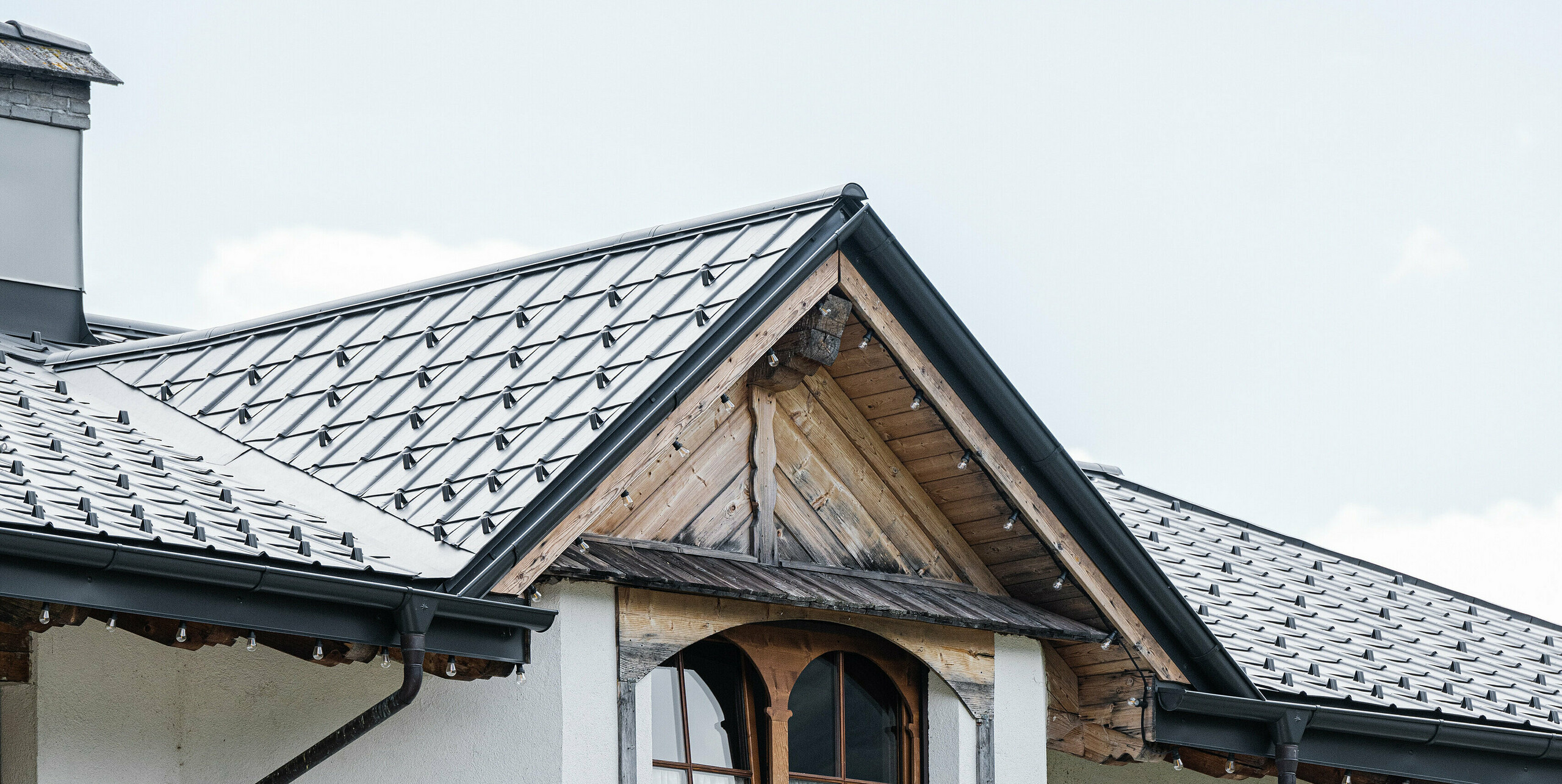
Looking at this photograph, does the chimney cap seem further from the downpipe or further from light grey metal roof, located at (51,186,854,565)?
the downpipe

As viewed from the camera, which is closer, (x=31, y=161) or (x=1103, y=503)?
(x=1103, y=503)

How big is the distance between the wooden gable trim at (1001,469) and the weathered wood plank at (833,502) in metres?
0.57

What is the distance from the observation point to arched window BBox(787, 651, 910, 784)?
7.79 meters

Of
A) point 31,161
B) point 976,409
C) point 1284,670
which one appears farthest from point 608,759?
point 31,161

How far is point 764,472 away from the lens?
25.5ft

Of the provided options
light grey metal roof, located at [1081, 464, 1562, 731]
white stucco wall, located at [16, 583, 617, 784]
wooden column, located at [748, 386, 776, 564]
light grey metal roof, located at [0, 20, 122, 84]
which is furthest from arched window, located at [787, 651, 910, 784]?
light grey metal roof, located at [0, 20, 122, 84]

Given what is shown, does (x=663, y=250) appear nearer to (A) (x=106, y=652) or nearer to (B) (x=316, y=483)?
(B) (x=316, y=483)

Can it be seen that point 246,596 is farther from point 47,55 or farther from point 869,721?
point 47,55

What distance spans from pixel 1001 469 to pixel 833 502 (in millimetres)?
726

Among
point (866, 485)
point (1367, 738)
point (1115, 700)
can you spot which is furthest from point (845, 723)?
point (1367, 738)

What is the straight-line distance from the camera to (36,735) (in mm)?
6258

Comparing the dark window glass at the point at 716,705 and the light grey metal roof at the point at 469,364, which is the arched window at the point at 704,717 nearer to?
the dark window glass at the point at 716,705

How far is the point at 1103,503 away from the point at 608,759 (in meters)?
2.53

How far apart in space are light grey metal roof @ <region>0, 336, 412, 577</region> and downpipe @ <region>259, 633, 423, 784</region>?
0.30 metres
